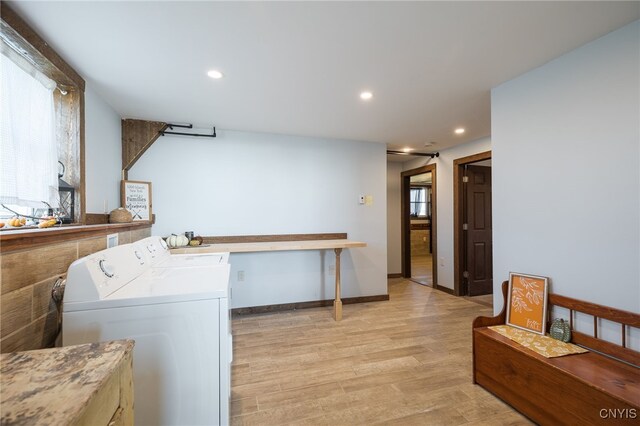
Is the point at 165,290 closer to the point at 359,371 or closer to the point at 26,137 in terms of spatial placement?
the point at 26,137

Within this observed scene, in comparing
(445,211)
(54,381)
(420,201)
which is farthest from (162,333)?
(420,201)

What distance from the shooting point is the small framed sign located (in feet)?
9.46

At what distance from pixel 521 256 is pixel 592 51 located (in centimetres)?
141

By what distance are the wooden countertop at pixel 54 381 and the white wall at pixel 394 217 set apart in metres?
4.90

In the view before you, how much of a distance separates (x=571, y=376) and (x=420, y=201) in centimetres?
801

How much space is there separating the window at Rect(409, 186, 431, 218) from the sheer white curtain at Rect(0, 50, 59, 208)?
8.66m

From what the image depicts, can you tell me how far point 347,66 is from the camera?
6.39 ft

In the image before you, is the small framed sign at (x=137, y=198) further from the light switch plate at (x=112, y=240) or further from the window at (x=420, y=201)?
the window at (x=420, y=201)

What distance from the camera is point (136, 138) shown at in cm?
307

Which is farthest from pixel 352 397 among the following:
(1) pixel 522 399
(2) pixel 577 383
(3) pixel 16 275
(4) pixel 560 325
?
(3) pixel 16 275

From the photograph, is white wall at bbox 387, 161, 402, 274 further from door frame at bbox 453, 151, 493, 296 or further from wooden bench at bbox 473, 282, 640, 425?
wooden bench at bbox 473, 282, 640, 425

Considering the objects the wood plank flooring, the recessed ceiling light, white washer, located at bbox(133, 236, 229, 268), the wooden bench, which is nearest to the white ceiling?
the recessed ceiling light

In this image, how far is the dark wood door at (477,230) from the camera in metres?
4.20

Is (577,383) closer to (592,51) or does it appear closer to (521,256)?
(521,256)
